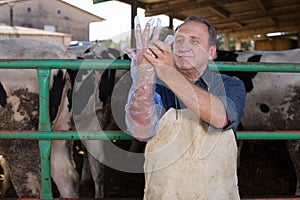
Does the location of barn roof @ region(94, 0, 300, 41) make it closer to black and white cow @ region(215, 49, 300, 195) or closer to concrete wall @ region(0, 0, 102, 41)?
black and white cow @ region(215, 49, 300, 195)

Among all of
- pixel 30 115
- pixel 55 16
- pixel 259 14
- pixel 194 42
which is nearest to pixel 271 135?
pixel 194 42

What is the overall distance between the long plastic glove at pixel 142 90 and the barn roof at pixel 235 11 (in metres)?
5.93

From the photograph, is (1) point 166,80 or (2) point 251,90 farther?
(2) point 251,90

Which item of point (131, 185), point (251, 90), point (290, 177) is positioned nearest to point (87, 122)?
point (131, 185)

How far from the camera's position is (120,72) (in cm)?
478

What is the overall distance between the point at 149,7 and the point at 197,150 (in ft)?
24.0

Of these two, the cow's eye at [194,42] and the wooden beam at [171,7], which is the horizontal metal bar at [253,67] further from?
the wooden beam at [171,7]

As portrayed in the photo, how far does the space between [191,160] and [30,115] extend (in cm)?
209

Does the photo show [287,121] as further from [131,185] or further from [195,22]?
[195,22]

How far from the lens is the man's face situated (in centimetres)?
186

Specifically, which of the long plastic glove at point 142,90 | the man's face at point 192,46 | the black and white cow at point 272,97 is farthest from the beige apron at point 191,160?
the black and white cow at point 272,97

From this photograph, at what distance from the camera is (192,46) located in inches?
74.2

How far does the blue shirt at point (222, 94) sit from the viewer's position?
183cm

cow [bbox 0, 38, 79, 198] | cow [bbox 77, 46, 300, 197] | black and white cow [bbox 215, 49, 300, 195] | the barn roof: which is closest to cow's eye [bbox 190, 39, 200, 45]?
cow [bbox 0, 38, 79, 198]
